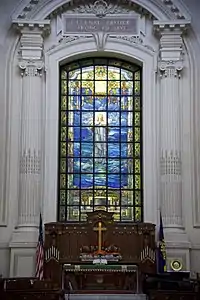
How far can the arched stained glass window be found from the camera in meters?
19.4

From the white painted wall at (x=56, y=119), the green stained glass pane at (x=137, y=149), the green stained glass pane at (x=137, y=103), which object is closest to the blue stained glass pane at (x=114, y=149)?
the green stained glass pane at (x=137, y=149)

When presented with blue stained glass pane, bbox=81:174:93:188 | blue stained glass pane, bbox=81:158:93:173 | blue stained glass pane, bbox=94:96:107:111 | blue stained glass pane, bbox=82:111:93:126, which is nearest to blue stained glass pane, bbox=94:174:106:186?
blue stained glass pane, bbox=81:174:93:188

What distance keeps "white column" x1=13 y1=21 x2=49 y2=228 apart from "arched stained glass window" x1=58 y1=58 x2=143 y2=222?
1040 mm

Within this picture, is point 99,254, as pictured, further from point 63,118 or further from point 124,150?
point 63,118

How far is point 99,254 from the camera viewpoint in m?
17.5

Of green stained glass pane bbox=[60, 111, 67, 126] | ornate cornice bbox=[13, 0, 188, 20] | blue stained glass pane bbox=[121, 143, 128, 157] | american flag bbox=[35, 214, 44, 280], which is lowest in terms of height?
american flag bbox=[35, 214, 44, 280]

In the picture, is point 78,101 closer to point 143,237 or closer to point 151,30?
point 151,30

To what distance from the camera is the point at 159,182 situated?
61.7 ft

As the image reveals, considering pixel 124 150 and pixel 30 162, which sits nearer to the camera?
pixel 30 162

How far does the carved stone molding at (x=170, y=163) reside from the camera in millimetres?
18562

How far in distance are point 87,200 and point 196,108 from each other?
438 cm

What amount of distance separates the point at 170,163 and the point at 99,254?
345cm

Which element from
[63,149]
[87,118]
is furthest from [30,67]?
[63,149]

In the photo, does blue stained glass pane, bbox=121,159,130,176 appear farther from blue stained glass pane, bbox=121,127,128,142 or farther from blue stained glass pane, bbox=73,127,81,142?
blue stained glass pane, bbox=73,127,81,142
